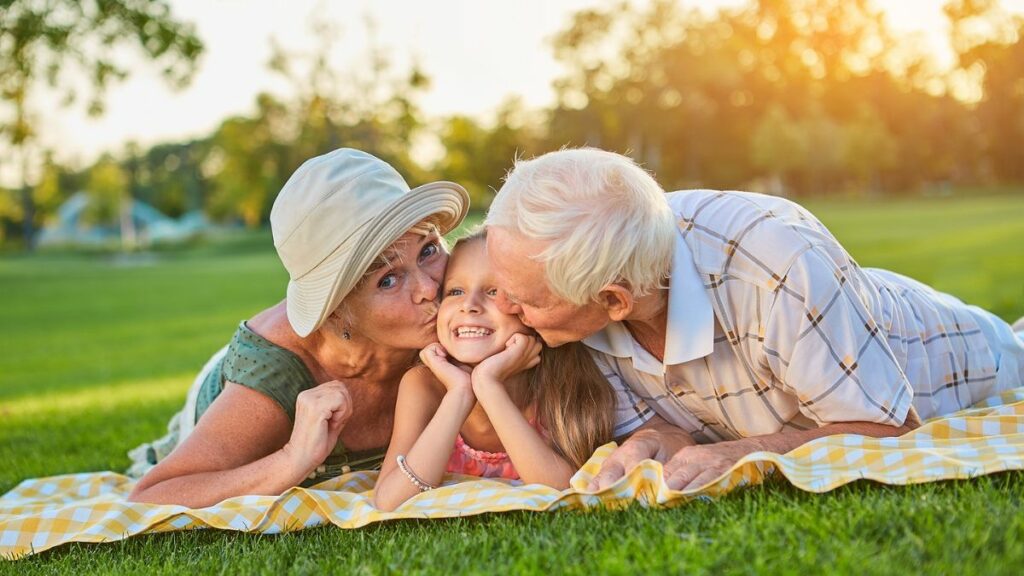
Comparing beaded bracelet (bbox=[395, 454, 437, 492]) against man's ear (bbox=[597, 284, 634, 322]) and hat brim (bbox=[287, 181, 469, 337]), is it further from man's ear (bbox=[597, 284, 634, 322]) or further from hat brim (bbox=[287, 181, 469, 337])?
man's ear (bbox=[597, 284, 634, 322])

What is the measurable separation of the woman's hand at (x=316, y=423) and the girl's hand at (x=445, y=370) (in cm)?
35

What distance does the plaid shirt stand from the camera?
3.30 meters

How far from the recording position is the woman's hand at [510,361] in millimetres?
3699

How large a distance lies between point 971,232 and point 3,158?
44.8m

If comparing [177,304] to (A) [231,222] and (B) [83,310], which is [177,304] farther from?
(A) [231,222]

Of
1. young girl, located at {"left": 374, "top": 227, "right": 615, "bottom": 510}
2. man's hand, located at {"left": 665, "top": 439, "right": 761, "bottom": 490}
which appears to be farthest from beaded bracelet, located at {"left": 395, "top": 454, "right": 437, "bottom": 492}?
man's hand, located at {"left": 665, "top": 439, "right": 761, "bottom": 490}

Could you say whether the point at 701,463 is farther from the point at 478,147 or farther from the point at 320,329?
the point at 478,147

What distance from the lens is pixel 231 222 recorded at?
293 feet

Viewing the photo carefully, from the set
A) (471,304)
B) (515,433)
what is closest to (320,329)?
(471,304)

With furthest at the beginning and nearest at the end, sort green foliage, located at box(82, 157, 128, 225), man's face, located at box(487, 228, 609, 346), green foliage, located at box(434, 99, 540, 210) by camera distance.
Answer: green foliage, located at box(82, 157, 128, 225)
green foliage, located at box(434, 99, 540, 210)
man's face, located at box(487, 228, 609, 346)

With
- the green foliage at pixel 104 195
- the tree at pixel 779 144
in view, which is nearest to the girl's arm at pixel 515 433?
the tree at pixel 779 144

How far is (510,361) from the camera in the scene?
3754 millimetres

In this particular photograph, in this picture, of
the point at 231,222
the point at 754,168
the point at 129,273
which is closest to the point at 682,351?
the point at 129,273

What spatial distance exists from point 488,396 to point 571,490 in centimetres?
54
